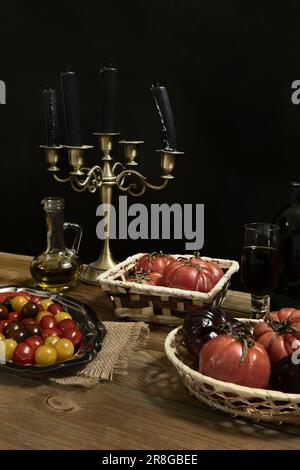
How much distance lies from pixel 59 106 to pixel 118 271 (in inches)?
33.9

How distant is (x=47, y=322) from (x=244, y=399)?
1.35ft

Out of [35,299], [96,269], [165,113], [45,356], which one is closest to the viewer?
[45,356]

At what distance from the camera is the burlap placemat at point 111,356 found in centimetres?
91

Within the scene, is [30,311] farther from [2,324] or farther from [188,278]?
[188,278]

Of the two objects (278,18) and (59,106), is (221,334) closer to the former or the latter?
(278,18)

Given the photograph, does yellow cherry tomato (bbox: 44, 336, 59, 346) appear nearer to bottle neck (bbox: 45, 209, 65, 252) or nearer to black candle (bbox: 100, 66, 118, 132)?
bottle neck (bbox: 45, 209, 65, 252)

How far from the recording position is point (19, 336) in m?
0.97

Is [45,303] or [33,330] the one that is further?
[45,303]

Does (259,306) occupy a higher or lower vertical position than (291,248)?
lower

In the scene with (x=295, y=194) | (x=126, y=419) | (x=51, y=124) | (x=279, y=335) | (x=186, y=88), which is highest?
(x=186, y=88)

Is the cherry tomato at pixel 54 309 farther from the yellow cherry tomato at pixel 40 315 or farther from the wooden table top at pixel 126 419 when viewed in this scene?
the wooden table top at pixel 126 419

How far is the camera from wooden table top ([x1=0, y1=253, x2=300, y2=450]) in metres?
0.75

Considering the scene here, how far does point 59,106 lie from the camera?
187cm

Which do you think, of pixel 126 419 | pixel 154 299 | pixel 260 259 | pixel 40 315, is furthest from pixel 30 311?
pixel 260 259
